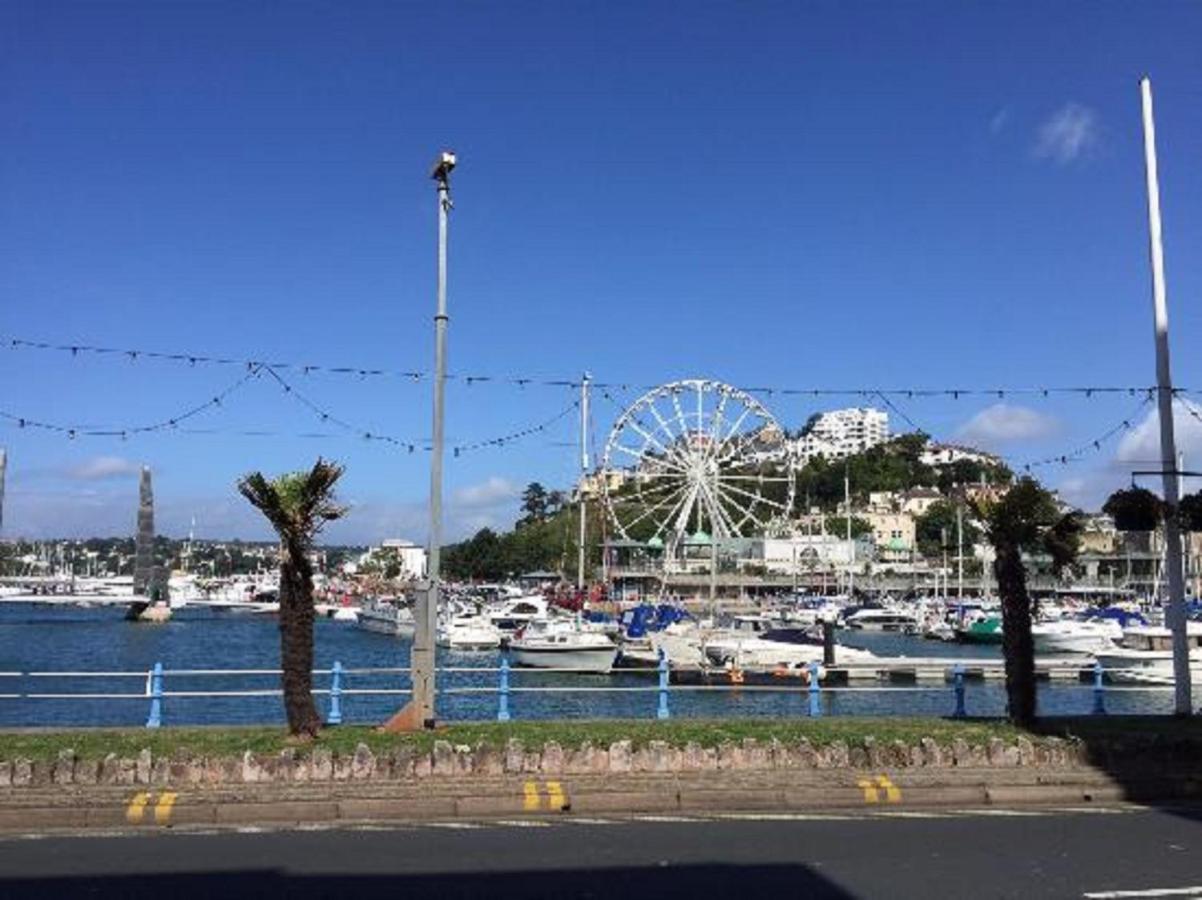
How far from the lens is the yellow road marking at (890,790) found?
14.0 metres

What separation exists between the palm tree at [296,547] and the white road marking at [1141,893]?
940 cm

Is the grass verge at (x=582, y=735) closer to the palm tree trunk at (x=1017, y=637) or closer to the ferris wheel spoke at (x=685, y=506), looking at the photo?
the palm tree trunk at (x=1017, y=637)

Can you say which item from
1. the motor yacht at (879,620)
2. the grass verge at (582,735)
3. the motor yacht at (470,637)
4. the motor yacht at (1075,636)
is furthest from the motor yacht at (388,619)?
the grass verge at (582,735)

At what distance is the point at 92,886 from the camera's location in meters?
9.46

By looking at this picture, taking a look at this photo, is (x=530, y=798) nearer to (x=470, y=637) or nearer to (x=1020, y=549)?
(x=1020, y=549)

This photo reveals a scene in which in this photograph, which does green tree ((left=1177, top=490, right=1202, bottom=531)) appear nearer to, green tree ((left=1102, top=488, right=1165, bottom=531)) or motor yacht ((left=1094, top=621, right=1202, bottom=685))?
green tree ((left=1102, top=488, right=1165, bottom=531))

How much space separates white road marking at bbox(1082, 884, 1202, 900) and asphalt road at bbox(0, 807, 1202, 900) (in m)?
0.05

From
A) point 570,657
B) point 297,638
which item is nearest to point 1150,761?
point 297,638

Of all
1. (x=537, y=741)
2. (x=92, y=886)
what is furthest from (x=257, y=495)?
(x=92, y=886)

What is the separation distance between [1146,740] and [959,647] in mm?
68135

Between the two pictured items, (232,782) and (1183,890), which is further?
(232,782)

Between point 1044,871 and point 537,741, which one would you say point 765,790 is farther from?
point 1044,871

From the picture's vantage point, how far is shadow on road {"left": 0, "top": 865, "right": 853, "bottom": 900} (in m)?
9.19

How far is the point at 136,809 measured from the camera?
12.6 metres
